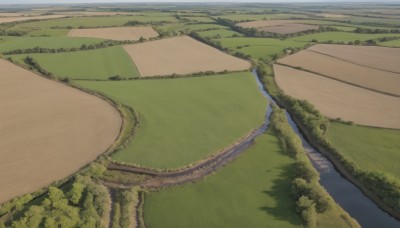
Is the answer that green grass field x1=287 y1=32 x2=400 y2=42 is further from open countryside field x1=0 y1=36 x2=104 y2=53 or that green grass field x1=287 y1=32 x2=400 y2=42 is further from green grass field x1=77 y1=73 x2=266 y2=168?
open countryside field x1=0 y1=36 x2=104 y2=53

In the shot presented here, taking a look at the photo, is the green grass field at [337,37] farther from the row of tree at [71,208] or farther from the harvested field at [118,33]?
the row of tree at [71,208]

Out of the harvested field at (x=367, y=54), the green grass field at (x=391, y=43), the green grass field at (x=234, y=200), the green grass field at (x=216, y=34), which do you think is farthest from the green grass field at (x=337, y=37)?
the green grass field at (x=234, y=200)

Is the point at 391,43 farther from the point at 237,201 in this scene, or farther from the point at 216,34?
the point at 237,201

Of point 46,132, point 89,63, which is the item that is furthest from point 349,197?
point 89,63

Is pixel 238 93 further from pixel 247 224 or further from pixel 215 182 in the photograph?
pixel 247 224

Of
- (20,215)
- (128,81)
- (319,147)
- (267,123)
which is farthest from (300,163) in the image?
(128,81)

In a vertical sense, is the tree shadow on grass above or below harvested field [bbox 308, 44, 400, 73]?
below

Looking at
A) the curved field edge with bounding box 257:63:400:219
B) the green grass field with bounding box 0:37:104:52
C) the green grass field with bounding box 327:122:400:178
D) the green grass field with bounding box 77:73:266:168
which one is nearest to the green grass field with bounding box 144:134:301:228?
the green grass field with bounding box 77:73:266:168
